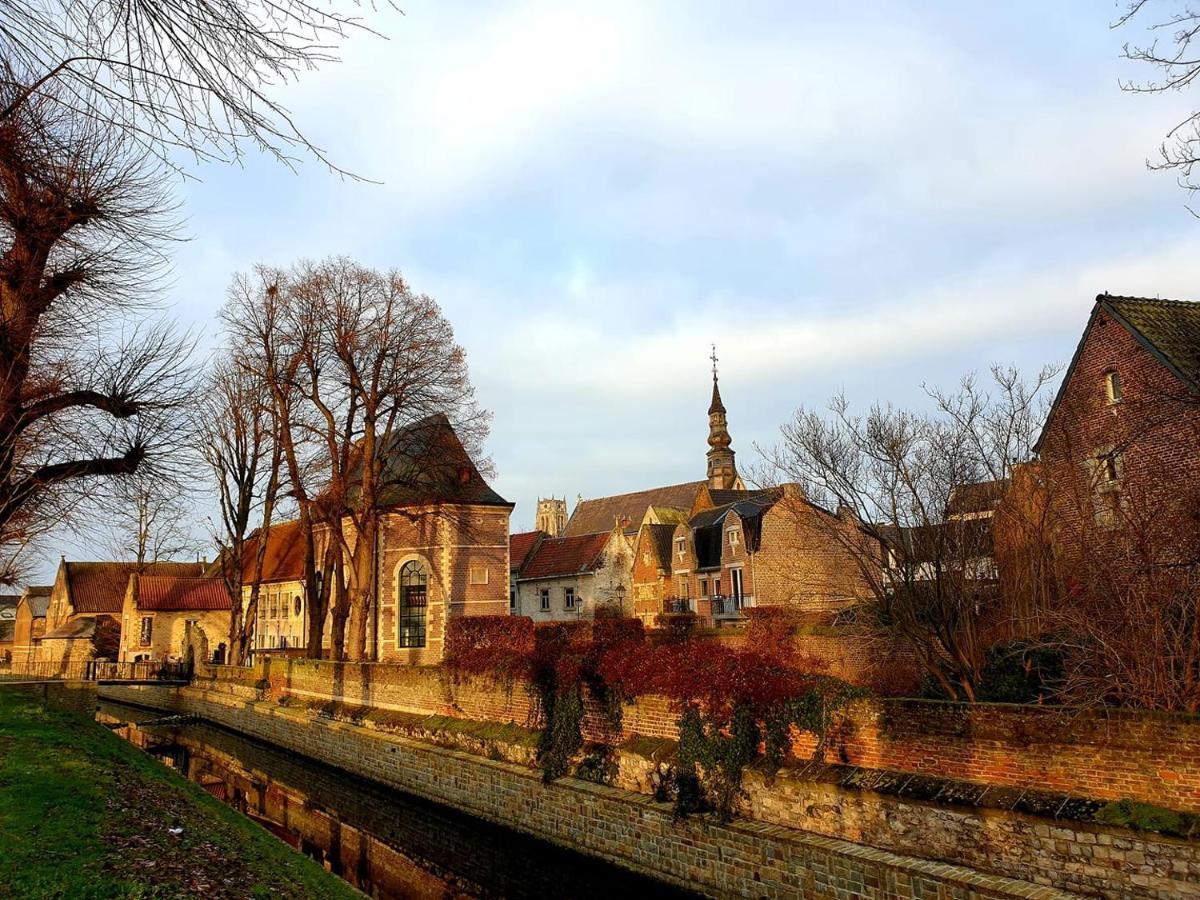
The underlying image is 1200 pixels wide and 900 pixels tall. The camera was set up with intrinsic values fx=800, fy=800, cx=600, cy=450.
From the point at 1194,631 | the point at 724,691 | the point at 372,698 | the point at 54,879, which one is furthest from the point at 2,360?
the point at 372,698

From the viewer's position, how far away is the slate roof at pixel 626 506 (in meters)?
62.7

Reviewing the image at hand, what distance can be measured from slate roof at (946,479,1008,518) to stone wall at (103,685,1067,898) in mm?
5169

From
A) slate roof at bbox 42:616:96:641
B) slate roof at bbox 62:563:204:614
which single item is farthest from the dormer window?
slate roof at bbox 42:616:96:641

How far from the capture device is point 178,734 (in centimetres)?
2927

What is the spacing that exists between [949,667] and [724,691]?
131 inches

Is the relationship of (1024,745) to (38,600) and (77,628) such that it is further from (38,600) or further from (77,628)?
(38,600)

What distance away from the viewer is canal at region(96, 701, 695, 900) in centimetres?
1234

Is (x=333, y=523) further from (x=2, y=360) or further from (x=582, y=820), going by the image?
(x=2, y=360)

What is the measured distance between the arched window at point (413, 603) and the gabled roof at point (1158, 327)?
2432 cm

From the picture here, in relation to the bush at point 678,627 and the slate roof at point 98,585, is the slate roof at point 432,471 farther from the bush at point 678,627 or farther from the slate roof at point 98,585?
the slate roof at point 98,585

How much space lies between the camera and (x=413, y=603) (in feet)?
109

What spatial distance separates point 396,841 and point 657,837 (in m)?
5.79

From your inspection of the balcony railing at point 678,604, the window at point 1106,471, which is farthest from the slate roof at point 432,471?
the window at point 1106,471

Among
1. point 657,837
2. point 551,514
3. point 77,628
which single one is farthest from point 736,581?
point 551,514
